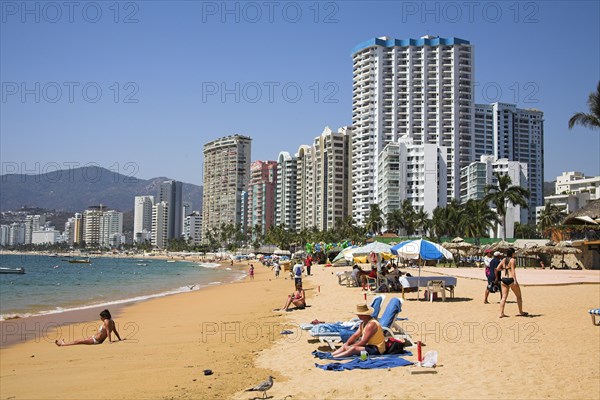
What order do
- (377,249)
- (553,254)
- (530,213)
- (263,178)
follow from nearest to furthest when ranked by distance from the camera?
(377,249), (553,254), (530,213), (263,178)

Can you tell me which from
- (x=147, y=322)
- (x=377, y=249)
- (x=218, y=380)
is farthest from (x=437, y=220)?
(x=218, y=380)

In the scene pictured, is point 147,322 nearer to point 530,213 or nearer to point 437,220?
point 437,220

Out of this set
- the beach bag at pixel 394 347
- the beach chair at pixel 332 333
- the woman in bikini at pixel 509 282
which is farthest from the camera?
the woman in bikini at pixel 509 282

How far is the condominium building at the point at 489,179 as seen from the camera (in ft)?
359

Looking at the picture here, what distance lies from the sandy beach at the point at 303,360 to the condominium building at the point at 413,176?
9039cm

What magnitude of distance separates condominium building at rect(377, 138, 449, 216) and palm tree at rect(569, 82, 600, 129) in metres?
74.5

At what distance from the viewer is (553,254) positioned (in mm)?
42125

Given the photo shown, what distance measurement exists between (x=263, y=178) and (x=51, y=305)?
158 meters

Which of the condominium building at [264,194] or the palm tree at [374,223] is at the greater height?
the condominium building at [264,194]

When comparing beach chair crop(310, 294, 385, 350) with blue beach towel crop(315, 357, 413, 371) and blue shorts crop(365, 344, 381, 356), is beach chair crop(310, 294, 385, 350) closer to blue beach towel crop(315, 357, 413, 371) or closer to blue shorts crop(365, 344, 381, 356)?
blue shorts crop(365, 344, 381, 356)

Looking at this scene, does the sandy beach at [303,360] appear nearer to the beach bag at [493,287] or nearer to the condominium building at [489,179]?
the beach bag at [493,287]

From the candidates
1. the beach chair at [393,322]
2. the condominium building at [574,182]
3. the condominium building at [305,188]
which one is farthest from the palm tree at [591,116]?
the condominium building at [305,188]

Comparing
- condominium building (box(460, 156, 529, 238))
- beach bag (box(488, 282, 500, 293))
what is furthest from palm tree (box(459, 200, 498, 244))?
beach bag (box(488, 282, 500, 293))

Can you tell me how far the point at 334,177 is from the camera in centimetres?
13812
